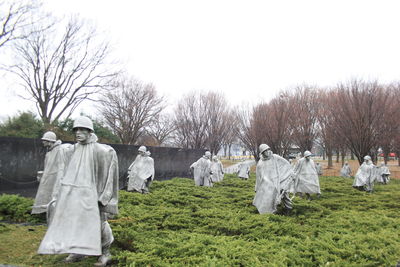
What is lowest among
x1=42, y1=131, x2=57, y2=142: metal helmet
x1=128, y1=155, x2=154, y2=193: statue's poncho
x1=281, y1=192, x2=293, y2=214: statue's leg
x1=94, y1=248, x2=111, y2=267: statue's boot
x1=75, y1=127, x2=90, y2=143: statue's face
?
x1=94, y1=248, x2=111, y2=267: statue's boot

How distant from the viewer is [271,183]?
353 inches

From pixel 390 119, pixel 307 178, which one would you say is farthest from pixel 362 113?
pixel 307 178

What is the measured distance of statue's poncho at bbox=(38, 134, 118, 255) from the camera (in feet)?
13.6

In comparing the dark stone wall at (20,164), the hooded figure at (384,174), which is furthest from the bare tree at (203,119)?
the dark stone wall at (20,164)

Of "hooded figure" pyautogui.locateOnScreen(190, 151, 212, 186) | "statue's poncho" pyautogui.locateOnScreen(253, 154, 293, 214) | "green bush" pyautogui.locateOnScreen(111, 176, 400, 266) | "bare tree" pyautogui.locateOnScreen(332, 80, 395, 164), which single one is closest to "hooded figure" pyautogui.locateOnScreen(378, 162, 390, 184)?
"bare tree" pyautogui.locateOnScreen(332, 80, 395, 164)

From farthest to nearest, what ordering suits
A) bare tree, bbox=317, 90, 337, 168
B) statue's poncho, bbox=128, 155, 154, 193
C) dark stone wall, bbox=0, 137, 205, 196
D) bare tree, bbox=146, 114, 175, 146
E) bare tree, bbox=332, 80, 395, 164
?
bare tree, bbox=146, 114, 175, 146 → bare tree, bbox=317, 90, 337, 168 → bare tree, bbox=332, 80, 395, 164 → statue's poncho, bbox=128, 155, 154, 193 → dark stone wall, bbox=0, 137, 205, 196

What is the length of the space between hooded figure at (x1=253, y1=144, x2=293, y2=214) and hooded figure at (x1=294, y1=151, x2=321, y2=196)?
4.33 meters

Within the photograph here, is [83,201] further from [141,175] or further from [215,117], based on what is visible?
[215,117]

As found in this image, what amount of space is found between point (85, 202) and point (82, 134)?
0.99 meters

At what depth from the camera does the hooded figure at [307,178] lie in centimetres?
1338

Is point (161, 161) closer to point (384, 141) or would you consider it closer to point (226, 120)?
point (226, 120)

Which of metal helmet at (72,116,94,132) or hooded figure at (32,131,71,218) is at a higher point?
metal helmet at (72,116,94,132)

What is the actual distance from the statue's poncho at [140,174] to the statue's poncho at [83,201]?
873cm

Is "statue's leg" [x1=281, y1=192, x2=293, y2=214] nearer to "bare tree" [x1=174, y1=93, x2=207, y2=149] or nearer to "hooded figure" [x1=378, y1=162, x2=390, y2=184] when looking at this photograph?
"hooded figure" [x1=378, y1=162, x2=390, y2=184]
